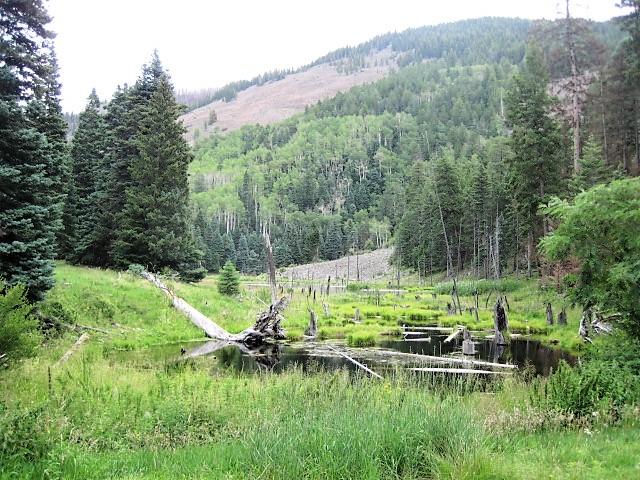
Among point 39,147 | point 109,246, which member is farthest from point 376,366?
point 109,246

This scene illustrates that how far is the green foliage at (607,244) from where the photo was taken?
1147cm

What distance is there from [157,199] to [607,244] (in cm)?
2566

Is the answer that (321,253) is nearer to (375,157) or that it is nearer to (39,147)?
(375,157)

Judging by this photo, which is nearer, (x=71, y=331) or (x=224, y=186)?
(x=71, y=331)

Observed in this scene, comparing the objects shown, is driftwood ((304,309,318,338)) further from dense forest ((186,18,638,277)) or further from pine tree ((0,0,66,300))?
dense forest ((186,18,638,277))

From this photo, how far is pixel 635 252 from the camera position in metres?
11.5

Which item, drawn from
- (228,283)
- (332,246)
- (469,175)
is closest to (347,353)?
(228,283)

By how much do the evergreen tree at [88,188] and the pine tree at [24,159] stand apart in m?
17.5

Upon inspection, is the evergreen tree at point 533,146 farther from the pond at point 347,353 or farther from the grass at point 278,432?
the grass at point 278,432

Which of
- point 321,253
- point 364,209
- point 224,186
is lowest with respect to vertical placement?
point 321,253

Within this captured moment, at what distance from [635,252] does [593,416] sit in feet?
13.9

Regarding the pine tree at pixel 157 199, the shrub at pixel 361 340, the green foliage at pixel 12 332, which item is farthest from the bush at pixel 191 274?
the green foliage at pixel 12 332

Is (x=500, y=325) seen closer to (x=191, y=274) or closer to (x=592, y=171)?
(x=592, y=171)

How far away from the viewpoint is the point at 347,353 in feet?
64.8
